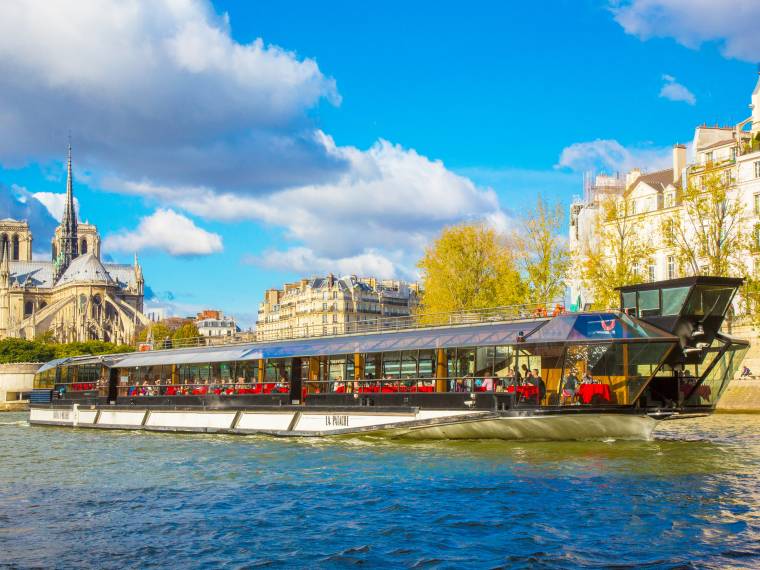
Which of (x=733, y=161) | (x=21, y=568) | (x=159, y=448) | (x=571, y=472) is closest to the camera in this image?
(x=21, y=568)

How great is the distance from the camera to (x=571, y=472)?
24.8 m

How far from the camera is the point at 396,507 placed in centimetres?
2059

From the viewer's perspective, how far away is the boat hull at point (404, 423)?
30.6 meters

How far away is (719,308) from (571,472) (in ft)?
33.7

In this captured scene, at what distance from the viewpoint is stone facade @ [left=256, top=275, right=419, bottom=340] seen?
149250 millimetres

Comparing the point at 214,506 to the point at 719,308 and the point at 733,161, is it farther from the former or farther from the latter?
the point at 733,161

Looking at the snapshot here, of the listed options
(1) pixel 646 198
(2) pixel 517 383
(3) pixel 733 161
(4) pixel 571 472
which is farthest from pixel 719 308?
(1) pixel 646 198

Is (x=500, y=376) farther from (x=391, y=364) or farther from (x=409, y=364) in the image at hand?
(x=391, y=364)

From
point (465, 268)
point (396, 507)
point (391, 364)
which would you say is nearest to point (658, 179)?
point (465, 268)

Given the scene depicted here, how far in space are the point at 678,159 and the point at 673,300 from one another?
165ft

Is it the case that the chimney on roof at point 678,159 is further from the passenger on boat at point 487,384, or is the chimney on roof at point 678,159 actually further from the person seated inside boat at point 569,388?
the person seated inside boat at point 569,388

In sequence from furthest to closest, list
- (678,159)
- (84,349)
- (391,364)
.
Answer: (84,349), (678,159), (391,364)

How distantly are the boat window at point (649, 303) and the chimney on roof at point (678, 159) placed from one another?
4891cm

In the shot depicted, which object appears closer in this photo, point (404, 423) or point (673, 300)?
point (673, 300)
